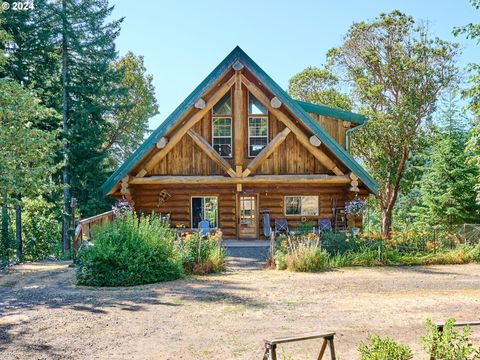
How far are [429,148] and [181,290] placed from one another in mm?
24581

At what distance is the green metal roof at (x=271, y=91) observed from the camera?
1925 centimetres

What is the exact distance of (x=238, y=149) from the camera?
20.0m

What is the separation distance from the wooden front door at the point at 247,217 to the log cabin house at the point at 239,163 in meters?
0.04

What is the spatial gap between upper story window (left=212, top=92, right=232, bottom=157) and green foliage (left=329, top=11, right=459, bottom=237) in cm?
1238

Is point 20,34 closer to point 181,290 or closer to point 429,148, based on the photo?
point 181,290

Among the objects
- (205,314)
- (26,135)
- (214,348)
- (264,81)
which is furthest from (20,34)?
(214,348)

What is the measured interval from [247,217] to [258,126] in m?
3.76

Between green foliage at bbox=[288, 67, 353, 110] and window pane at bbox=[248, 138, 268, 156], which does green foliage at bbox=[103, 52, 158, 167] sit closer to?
green foliage at bbox=[288, 67, 353, 110]

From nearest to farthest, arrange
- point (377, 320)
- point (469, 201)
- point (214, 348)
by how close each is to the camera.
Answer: point (214, 348), point (377, 320), point (469, 201)

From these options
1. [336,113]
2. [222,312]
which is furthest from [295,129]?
[222,312]

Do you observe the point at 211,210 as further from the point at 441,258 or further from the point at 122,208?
the point at 441,258

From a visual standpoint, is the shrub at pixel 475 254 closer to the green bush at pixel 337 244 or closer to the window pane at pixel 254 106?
the green bush at pixel 337 244

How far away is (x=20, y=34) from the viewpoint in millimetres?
25484

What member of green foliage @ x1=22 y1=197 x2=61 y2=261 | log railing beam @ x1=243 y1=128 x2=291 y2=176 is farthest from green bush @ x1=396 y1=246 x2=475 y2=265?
green foliage @ x1=22 y1=197 x2=61 y2=261
